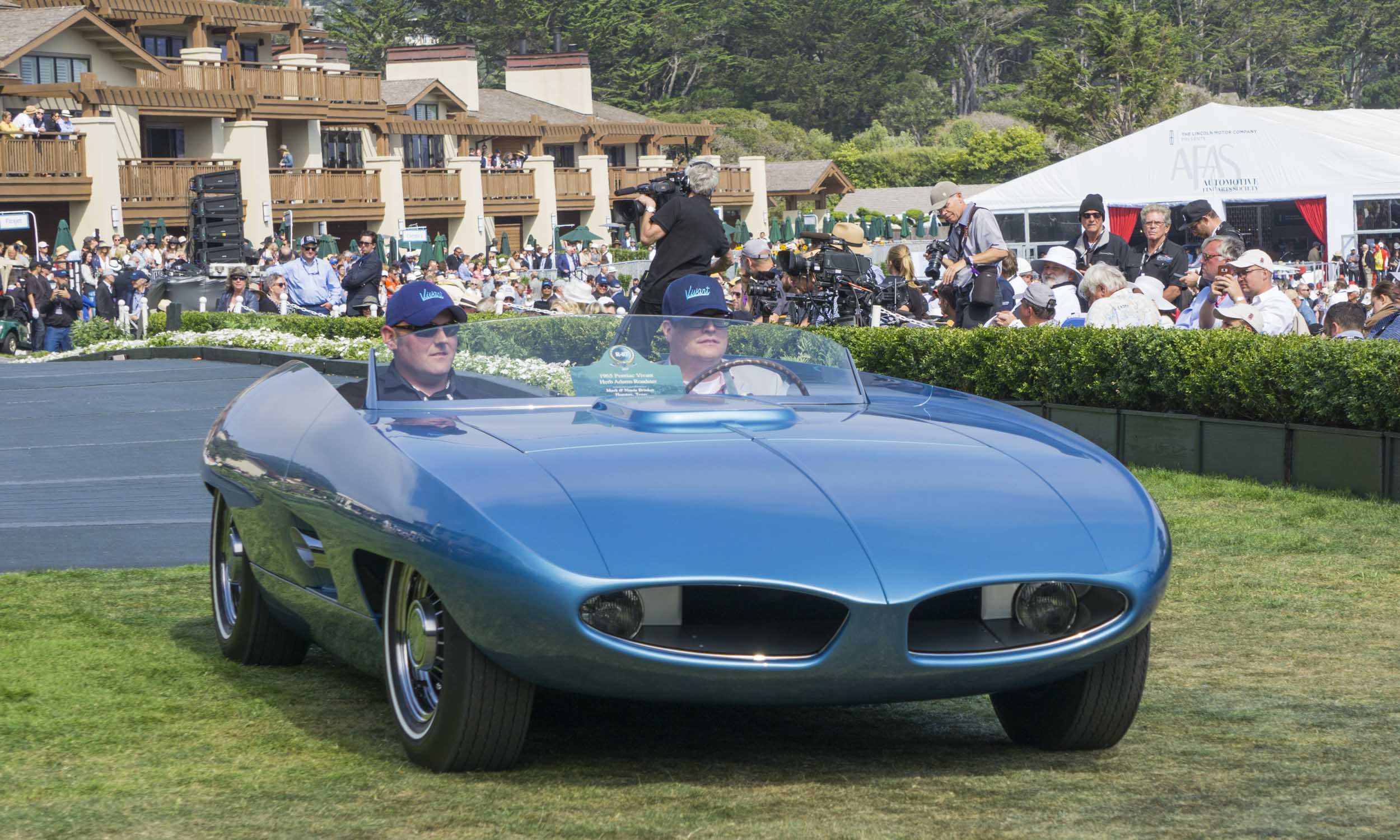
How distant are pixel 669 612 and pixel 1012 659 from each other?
796 mm

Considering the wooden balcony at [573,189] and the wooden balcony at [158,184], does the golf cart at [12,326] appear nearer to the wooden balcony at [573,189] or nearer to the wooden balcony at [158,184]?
the wooden balcony at [158,184]

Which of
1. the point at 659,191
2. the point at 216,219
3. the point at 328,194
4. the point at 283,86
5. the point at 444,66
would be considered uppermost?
the point at 444,66

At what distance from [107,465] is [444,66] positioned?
2515 inches

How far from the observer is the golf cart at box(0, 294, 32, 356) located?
95.8ft

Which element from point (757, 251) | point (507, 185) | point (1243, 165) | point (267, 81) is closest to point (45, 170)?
point (267, 81)

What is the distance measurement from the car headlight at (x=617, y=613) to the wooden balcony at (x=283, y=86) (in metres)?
50.5

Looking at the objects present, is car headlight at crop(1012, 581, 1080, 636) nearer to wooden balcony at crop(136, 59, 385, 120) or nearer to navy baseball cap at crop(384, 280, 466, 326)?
navy baseball cap at crop(384, 280, 466, 326)

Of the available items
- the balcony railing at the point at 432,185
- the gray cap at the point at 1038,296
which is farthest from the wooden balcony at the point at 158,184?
the gray cap at the point at 1038,296

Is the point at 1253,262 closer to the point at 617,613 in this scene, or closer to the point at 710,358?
the point at 710,358

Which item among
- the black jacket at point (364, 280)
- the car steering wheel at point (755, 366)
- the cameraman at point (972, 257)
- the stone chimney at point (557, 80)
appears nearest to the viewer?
the car steering wheel at point (755, 366)

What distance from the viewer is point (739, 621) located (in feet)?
13.6

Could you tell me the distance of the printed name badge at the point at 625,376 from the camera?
534 centimetres

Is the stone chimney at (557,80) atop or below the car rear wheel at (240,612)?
atop

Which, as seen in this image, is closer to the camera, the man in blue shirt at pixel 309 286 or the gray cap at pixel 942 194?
the gray cap at pixel 942 194
